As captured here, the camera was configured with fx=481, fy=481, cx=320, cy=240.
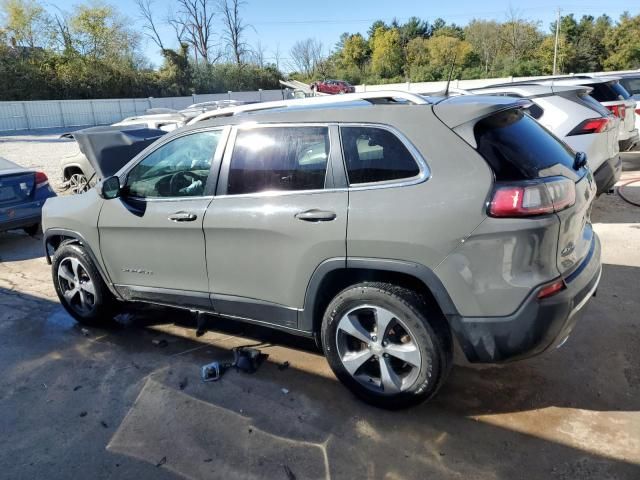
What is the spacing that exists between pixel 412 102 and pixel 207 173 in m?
1.48

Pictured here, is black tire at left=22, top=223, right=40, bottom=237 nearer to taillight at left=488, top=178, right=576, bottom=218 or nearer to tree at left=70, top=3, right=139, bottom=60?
taillight at left=488, top=178, right=576, bottom=218

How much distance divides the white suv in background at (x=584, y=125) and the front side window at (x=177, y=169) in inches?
177

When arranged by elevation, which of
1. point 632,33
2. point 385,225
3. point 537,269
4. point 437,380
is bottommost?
point 437,380

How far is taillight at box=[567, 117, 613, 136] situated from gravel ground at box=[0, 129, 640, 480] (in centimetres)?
267

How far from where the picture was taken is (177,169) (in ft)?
12.2

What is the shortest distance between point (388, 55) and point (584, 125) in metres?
57.8

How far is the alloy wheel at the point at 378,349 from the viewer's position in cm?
275

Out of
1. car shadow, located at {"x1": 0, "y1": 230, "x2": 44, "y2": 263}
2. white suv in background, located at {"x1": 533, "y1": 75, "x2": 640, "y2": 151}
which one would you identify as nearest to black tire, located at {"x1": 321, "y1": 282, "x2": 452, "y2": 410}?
car shadow, located at {"x1": 0, "y1": 230, "x2": 44, "y2": 263}

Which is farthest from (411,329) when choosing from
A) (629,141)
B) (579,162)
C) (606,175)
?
(629,141)

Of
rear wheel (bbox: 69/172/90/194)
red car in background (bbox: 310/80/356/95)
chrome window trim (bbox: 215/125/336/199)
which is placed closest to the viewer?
chrome window trim (bbox: 215/125/336/199)

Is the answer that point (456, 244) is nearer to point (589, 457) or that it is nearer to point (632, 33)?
point (589, 457)

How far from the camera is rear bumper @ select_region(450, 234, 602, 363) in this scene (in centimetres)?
239

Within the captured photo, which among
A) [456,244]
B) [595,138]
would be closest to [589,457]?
[456,244]

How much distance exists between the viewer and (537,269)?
2.38m
